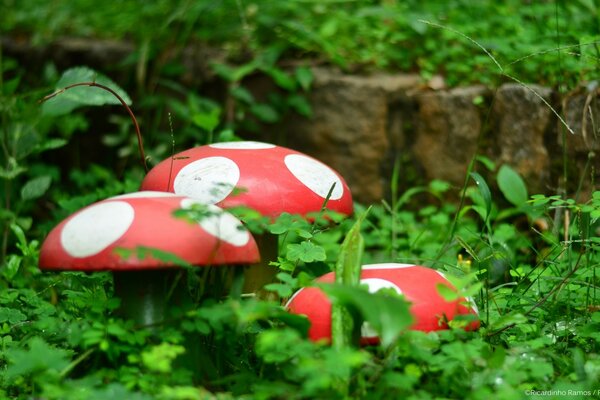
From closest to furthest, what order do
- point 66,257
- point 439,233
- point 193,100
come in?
point 66,257
point 439,233
point 193,100

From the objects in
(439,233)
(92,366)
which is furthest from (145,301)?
(439,233)

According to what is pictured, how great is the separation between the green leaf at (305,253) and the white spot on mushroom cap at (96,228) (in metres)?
0.62

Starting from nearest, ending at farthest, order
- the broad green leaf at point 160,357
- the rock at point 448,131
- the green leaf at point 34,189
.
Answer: the broad green leaf at point 160,357
the green leaf at point 34,189
the rock at point 448,131

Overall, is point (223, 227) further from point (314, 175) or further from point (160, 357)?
point (314, 175)

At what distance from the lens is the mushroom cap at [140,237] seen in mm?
1773

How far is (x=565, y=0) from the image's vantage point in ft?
13.6

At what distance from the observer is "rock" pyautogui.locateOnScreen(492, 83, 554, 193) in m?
3.54

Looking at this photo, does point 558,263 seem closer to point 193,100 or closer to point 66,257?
point 66,257

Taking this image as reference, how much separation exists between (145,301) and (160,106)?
2560mm

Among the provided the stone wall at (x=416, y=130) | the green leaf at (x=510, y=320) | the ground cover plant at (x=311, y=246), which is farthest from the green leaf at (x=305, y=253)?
the stone wall at (x=416, y=130)

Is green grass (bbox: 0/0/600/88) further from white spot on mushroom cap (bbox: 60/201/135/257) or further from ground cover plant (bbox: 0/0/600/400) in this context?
white spot on mushroom cap (bbox: 60/201/135/257)

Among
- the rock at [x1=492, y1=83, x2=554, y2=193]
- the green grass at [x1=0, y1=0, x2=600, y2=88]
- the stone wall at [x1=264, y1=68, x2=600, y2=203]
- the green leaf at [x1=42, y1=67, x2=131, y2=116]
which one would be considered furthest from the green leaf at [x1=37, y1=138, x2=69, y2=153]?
the rock at [x1=492, y1=83, x2=554, y2=193]

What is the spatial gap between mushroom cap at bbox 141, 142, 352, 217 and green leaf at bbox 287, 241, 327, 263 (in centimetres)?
13

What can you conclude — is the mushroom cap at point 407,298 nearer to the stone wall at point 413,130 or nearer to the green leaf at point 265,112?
the stone wall at point 413,130
